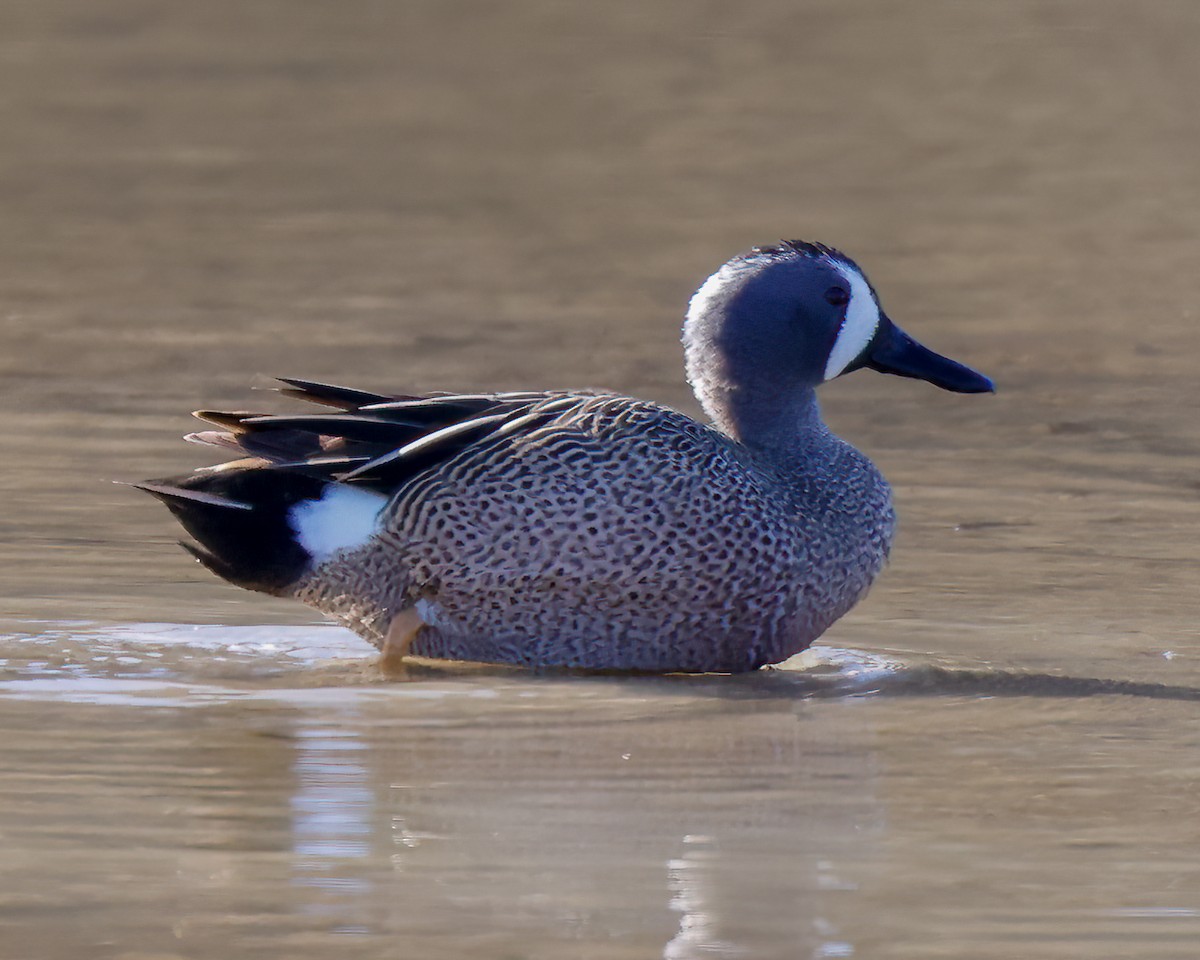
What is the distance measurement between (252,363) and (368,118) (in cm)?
546

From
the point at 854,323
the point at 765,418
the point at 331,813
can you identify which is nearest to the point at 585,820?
the point at 331,813

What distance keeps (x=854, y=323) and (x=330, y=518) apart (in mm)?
1399

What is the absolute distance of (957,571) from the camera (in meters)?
7.11

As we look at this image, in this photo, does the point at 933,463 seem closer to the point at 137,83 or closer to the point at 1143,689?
the point at 1143,689

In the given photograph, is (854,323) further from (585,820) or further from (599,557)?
(585,820)

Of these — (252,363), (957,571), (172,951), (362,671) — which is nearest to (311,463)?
(362,671)

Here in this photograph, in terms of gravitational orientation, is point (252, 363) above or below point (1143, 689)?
above

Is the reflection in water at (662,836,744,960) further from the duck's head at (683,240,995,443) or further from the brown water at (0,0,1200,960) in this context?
the duck's head at (683,240,995,443)

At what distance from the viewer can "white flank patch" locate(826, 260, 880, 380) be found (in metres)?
A: 6.59

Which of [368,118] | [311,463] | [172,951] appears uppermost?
[368,118]

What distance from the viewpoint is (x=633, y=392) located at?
9.71 m

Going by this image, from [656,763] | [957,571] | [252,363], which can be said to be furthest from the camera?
[252,363]

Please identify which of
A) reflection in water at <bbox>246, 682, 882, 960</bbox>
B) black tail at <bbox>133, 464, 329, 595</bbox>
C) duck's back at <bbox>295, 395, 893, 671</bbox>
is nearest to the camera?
reflection in water at <bbox>246, 682, 882, 960</bbox>

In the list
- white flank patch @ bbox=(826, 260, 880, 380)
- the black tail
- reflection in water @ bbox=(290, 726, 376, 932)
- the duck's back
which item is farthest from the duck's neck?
reflection in water @ bbox=(290, 726, 376, 932)
